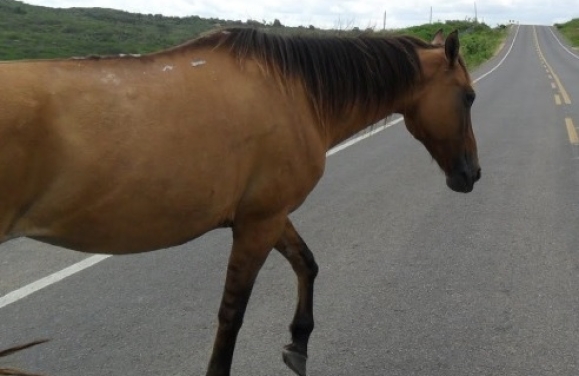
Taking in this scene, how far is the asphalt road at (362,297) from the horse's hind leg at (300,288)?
0.45 ft

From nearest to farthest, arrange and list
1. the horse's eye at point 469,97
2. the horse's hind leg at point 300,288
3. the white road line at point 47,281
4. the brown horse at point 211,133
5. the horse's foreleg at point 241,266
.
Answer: the brown horse at point 211,133 → the horse's foreleg at point 241,266 → the horse's hind leg at point 300,288 → the horse's eye at point 469,97 → the white road line at point 47,281

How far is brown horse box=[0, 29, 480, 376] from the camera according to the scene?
2246 millimetres

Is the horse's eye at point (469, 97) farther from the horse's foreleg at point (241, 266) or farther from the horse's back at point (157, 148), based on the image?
the horse's foreleg at point (241, 266)

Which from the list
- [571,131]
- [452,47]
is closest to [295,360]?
[452,47]

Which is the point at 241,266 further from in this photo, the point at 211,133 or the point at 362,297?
the point at 362,297

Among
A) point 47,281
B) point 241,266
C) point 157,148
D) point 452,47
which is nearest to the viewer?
point 157,148

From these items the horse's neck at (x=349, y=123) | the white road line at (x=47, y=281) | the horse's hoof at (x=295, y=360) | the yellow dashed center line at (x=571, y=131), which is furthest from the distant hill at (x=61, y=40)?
the horse's hoof at (x=295, y=360)

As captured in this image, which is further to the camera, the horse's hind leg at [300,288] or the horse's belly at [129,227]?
the horse's hind leg at [300,288]

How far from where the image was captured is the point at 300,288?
3559mm

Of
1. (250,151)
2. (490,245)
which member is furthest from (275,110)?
(490,245)

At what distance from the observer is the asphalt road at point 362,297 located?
140 inches

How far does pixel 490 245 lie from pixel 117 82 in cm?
402

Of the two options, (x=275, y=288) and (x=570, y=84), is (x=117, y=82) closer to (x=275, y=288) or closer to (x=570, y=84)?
(x=275, y=288)

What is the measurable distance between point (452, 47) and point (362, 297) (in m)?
1.76
